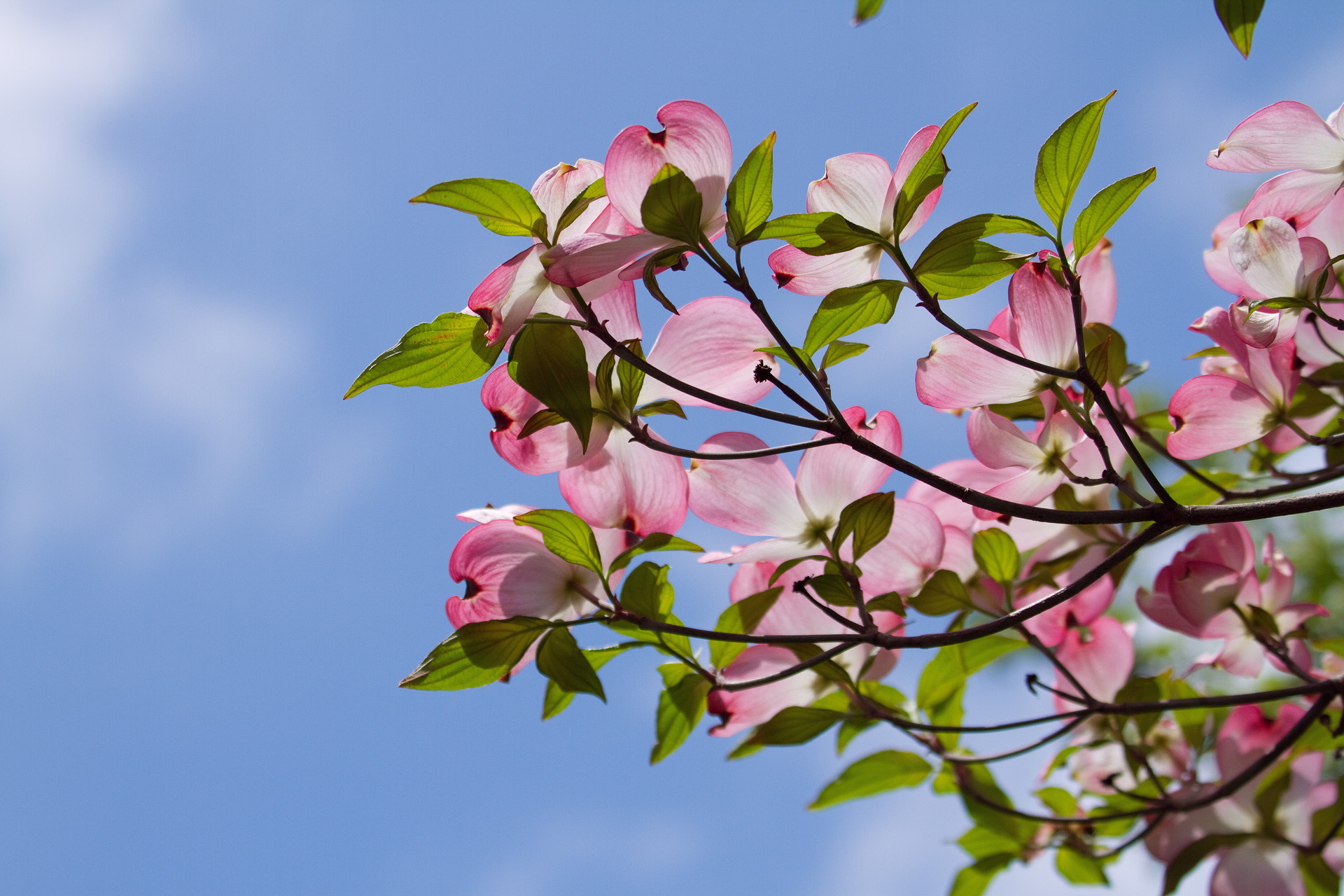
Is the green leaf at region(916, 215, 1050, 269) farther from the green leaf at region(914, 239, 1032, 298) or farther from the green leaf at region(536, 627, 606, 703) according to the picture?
the green leaf at region(536, 627, 606, 703)

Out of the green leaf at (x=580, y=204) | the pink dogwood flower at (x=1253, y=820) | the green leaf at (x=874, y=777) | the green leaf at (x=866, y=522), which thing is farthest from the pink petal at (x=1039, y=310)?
the pink dogwood flower at (x=1253, y=820)

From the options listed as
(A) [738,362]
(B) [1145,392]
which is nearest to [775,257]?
(A) [738,362]

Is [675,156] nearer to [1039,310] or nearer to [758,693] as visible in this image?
[1039,310]

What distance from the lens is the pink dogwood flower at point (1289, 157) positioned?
1.63ft

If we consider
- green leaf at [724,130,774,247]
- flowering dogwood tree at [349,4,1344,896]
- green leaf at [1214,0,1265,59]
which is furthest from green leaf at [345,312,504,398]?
green leaf at [1214,0,1265,59]

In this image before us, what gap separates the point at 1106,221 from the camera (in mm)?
431

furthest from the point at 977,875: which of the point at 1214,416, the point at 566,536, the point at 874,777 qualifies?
the point at 566,536

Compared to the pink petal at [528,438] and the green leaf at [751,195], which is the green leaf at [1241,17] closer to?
the green leaf at [751,195]

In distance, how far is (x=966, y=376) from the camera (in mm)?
472

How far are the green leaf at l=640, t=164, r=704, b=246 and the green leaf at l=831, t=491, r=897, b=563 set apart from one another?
176 millimetres

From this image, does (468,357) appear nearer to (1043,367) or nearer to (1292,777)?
(1043,367)

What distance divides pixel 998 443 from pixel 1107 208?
0.14 metres

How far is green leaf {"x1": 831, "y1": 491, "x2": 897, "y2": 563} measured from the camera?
1.61 ft

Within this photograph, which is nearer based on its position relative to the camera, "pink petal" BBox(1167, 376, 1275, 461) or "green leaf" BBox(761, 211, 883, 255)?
"green leaf" BBox(761, 211, 883, 255)
